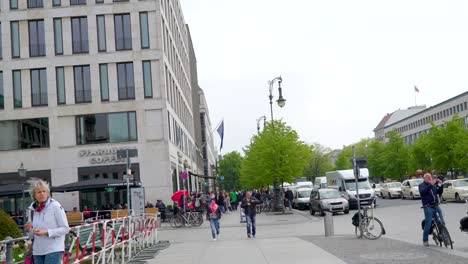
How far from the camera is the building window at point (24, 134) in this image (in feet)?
151

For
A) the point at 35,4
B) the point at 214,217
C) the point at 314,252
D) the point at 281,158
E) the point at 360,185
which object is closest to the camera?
the point at 314,252

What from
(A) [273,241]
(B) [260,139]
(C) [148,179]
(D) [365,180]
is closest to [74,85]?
(C) [148,179]

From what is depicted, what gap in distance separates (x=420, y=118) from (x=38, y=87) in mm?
103102

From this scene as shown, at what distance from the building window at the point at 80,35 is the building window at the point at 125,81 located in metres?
2.99

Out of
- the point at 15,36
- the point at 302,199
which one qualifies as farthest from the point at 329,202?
the point at 15,36

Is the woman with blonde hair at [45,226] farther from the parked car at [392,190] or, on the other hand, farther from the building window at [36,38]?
the parked car at [392,190]

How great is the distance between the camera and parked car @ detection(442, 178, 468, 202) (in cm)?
3903

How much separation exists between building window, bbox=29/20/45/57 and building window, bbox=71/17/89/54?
7.68 feet

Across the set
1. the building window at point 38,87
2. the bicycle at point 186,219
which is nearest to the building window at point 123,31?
the building window at point 38,87

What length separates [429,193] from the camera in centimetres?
1479

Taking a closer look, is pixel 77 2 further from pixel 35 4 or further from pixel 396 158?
pixel 396 158

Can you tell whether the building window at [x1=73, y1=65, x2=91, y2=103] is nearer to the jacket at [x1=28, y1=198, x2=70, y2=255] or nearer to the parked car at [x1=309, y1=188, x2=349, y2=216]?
the parked car at [x1=309, y1=188, x2=349, y2=216]

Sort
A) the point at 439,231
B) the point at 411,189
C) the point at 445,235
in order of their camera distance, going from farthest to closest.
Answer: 1. the point at 411,189
2. the point at 439,231
3. the point at 445,235

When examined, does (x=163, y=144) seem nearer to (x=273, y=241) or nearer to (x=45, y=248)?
(x=273, y=241)
